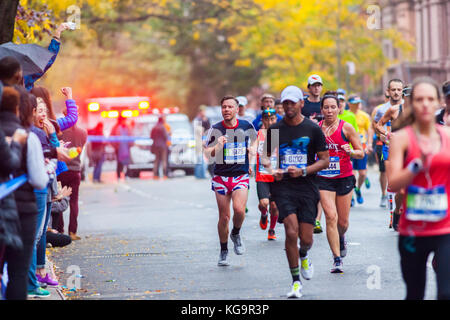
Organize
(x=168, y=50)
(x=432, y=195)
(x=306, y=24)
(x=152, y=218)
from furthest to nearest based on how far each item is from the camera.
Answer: (x=168, y=50)
(x=306, y=24)
(x=152, y=218)
(x=432, y=195)

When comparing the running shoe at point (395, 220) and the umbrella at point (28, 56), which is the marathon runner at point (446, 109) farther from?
the umbrella at point (28, 56)

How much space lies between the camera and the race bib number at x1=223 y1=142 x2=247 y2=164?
11141 millimetres

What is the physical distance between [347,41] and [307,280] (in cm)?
3755

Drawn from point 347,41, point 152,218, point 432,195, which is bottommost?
point 152,218

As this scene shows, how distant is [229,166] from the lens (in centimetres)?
1119

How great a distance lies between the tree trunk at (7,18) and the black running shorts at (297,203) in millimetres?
4707

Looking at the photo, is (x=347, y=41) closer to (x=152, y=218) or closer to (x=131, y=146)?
(x=131, y=146)

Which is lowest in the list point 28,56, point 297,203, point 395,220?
point 395,220

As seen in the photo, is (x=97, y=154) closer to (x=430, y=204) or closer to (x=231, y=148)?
(x=231, y=148)

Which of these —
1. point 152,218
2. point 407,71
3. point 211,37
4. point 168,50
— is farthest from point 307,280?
point 168,50

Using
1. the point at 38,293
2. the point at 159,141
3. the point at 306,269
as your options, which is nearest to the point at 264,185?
the point at 306,269

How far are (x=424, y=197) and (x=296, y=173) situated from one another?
271cm

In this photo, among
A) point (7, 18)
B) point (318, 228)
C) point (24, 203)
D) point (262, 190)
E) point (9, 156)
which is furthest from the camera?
point (318, 228)

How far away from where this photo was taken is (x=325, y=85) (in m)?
47.0
